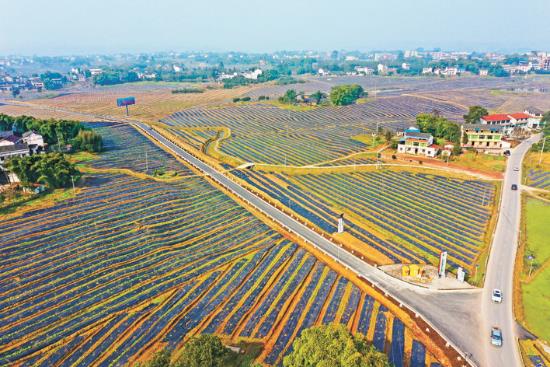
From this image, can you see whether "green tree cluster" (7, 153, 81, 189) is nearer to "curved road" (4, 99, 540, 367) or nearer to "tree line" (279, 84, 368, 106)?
"curved road" (4, 99, 540, 367)

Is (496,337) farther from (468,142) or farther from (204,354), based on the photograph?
(468,142)

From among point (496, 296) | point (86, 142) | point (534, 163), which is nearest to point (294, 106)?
point (86, 142)

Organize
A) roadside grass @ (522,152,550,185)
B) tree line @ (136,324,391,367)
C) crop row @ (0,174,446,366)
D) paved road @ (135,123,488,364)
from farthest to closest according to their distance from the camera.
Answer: roadside grass @ (522,152,550,185) → crop row @ (0,174,446,366) → paved road @ (135,123,488,364) → tree line @ (136,324,391,367)

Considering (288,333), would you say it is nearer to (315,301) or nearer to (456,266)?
(315,301)

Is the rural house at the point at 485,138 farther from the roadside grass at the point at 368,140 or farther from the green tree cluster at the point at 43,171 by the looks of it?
the green tree cluster at the point at 43,171

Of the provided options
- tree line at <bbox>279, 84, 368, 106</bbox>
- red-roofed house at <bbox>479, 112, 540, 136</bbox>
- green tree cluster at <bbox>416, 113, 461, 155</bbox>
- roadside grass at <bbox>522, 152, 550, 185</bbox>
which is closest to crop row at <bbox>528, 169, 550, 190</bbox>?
roadside grass at <bbox>522, 152, 550, 185</bbox>
